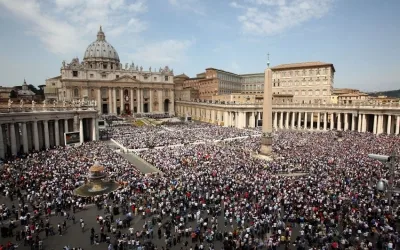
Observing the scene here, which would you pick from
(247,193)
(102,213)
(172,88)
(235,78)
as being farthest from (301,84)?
(102,213)

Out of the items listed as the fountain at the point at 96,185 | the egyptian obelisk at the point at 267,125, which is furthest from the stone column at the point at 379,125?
the fountain at the point at 96,185

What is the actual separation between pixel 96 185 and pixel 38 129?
2608 centimetres

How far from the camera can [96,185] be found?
22594 millimetres

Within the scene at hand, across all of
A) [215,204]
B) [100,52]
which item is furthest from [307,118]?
[100,52]

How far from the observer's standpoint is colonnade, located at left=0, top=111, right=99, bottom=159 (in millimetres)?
35406

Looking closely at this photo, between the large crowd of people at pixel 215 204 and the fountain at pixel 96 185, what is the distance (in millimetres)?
775

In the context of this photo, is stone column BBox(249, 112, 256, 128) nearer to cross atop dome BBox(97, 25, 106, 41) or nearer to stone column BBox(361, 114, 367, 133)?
stone column BBox(361, 114, 367, 133)

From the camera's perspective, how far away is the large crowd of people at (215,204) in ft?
50.1

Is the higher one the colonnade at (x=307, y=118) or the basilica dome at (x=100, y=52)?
the basilica dome at (x=100, y=52)

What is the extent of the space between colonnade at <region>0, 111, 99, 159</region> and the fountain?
58.7 feet

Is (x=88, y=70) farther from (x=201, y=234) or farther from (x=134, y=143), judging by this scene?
(x=201, y=234)

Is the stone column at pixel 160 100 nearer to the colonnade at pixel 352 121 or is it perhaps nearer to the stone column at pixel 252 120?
the stone column at pixel 252 120

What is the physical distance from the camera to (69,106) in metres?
44.7

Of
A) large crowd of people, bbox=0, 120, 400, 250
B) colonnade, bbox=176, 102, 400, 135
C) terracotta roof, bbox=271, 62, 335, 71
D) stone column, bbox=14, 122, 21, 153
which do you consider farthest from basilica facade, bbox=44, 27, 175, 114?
large crowd of people, bbox=0, 120, 400, 250
